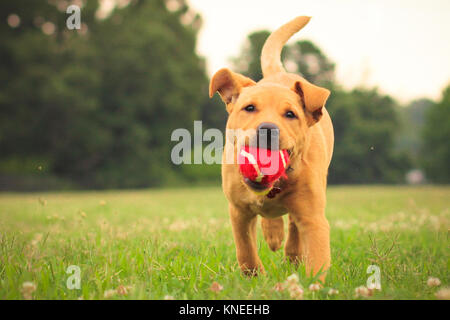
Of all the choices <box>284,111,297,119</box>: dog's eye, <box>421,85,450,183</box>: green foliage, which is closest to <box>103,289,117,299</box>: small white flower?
<box>284,111,297,119</box>: dog's eye

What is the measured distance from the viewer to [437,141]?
34750 millimetres

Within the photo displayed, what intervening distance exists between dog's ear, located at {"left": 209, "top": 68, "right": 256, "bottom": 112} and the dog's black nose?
27.9 inches

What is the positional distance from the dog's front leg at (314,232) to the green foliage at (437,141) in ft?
112

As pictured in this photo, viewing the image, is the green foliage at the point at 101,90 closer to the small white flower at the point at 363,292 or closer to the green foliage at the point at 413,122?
the small white flower at the point at 363,292

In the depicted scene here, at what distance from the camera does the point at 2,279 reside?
103 inches

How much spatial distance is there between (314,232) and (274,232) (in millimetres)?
917

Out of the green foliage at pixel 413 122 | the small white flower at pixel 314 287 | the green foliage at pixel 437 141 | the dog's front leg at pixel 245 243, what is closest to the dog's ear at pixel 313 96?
the dog's front leg at pixel 245 243

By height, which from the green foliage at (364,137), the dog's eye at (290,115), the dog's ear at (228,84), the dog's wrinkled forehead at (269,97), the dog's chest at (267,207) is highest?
the green foliage at (364,137)

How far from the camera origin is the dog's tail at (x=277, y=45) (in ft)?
13.4

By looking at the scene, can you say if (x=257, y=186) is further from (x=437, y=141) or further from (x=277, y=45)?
(x=437, y=141)

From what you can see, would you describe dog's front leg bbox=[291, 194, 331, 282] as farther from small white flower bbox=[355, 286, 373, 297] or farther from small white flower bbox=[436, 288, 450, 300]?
small white flower bbox=[436, 288, 450, 300]

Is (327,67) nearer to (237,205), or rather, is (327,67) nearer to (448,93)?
(448,93)
